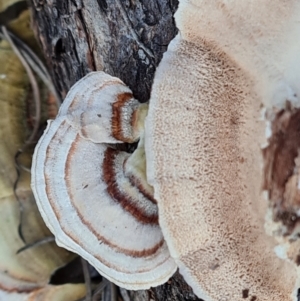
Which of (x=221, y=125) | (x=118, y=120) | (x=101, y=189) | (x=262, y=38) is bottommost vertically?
(x=101, y=189)

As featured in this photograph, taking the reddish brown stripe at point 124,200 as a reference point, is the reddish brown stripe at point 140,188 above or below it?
above

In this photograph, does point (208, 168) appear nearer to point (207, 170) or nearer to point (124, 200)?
point (207, 170)

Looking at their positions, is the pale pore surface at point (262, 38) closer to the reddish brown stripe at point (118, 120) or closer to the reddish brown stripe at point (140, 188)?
the reddish brown stripe at point (118, 120)

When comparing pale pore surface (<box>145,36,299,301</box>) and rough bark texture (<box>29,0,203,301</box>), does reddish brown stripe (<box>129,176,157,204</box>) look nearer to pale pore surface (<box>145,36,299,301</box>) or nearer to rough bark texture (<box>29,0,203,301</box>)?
pale pore surface (<box>145,36,299,301</box>)

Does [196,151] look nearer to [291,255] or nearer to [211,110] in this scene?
[211,110]

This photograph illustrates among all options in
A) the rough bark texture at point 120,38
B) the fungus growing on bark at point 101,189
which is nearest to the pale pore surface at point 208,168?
the fungus growing on bark at point 101,189

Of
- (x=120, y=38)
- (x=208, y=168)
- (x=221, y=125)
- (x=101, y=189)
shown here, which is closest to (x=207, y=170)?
(x=208, y=168)

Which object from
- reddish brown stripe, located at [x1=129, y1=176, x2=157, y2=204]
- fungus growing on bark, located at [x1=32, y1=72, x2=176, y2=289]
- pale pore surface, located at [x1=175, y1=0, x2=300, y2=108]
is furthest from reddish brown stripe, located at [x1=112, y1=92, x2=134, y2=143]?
pale pore surface, located at [x1=175, y1=0, x2=300, y2=108]
